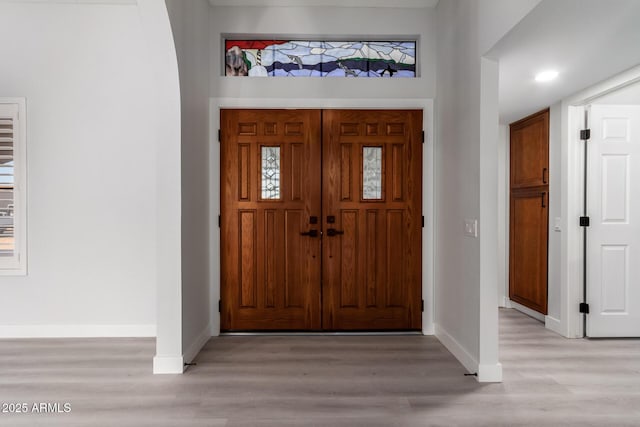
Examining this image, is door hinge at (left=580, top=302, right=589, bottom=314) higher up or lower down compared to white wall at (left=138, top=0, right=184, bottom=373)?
lower down

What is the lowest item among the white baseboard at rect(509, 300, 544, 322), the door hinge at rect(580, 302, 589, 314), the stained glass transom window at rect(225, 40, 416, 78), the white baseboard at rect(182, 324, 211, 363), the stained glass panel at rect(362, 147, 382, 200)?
the white baseboard at rect(509, 300, 544, 322)

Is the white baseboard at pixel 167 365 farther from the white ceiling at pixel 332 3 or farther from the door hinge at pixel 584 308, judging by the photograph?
the door hinge at pixel 584 308

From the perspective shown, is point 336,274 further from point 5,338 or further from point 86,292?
point 5,338

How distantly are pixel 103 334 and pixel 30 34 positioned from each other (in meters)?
2.80

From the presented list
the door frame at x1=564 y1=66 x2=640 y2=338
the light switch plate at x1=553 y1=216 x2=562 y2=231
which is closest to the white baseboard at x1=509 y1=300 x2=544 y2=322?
the door frame at x1=564 y1=66 x2=640 y2=338

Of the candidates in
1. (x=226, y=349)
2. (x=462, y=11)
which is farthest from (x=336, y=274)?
(x=462, y=11)

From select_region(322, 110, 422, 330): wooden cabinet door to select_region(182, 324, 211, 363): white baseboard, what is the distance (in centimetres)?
108

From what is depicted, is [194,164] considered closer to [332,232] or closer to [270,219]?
[270,219]

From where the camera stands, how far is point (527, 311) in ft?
14.5

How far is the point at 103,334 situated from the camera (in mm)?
3561

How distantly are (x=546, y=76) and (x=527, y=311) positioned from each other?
2.64 meters

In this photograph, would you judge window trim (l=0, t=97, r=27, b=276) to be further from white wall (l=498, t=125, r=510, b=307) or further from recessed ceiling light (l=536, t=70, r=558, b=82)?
white wall (l=498, t=125, r=510, b=307)

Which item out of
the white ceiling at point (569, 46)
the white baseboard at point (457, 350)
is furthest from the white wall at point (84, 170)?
the white ceiling at point (569, 46)

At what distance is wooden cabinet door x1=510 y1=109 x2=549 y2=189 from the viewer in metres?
4.05
